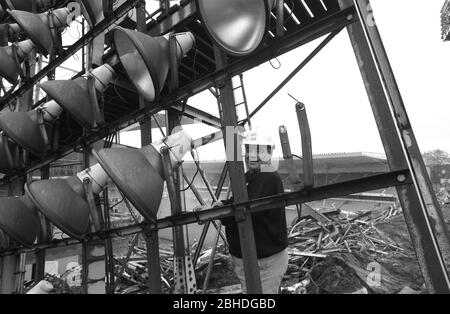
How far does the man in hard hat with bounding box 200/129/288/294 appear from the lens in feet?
9.31

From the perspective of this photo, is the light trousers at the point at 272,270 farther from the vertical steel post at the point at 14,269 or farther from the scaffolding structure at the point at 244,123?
the vertical steel post at the point at 14,269

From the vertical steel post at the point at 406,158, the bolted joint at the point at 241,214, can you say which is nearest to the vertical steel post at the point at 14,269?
the bolted joint at the point at 241,214

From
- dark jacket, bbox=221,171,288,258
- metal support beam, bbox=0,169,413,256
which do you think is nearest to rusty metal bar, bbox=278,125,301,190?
metal support beam, bbox=0,169,413,256

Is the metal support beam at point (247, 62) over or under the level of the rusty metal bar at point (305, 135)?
over

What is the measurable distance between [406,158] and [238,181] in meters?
1.24

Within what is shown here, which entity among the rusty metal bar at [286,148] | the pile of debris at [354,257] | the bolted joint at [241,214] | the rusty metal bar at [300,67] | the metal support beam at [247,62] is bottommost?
the pile of debris at [354,257]

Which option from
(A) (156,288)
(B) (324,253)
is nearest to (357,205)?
(B) (324,253)

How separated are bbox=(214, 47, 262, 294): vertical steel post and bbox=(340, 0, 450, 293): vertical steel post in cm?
107

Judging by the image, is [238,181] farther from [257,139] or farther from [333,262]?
[333,262]

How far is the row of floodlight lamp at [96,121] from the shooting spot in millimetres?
2254

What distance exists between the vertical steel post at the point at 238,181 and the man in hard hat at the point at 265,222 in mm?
264

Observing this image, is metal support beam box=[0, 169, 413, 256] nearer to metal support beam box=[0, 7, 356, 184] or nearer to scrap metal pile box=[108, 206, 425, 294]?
metal support beam box=[0, 7, 356, 184]

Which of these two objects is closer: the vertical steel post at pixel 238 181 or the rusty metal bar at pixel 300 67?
the vertical steel post at pixel 238 181

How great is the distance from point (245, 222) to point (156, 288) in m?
1.35
